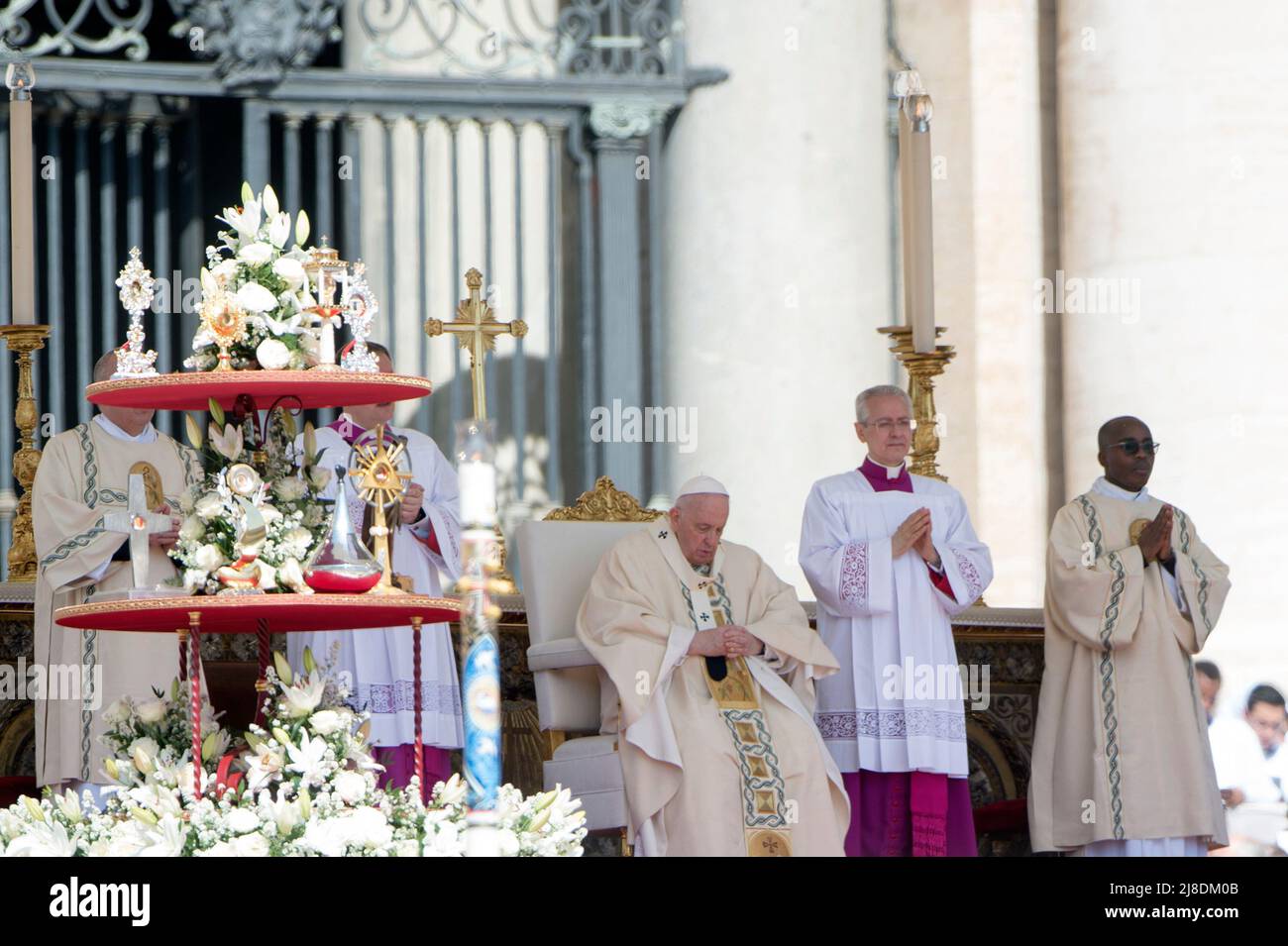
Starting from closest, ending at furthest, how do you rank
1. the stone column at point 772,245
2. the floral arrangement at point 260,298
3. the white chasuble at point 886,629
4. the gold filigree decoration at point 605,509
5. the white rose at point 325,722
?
the white rose at point 325,722 → the floral arrangement at point 260,298 → the white chasuble at point 886,629 → the gold filigree decoration at point 605,509 → the stone column at point 772,245

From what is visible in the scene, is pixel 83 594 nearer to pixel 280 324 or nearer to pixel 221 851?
pixel 280 324

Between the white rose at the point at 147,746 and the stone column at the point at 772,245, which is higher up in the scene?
the stone column at the point at 772,245

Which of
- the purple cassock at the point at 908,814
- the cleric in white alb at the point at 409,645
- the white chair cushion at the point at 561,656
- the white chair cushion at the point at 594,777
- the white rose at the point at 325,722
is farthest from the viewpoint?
the cleric in white alb at the point at 409,645

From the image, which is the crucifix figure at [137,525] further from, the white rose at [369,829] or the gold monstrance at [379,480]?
the white rose at [369,829]

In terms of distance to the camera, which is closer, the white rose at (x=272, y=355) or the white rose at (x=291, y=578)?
the white rose at (x=291, y=578)

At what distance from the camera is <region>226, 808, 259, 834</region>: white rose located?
6230mm

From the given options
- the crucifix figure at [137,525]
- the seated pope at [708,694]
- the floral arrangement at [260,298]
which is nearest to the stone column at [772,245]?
the seated pope at [708,694]

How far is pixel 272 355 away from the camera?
6.65m

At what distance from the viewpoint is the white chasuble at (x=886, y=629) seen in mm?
8328

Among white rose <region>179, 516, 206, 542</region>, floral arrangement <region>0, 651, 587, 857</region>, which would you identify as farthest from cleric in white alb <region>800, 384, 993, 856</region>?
white rose <region>179, 516, 206, 542</region>

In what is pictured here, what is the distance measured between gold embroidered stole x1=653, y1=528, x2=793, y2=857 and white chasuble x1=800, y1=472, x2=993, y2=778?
0.43 m

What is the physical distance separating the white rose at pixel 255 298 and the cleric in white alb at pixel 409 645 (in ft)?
5.34

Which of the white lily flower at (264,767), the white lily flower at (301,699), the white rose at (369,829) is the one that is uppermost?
the white lily flower at (301,699)
